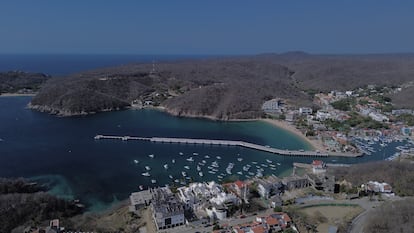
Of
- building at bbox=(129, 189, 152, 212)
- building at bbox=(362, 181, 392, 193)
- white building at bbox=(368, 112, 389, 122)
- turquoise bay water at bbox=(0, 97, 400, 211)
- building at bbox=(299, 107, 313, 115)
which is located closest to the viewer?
building at bbox=(129, 189, 152, 212)

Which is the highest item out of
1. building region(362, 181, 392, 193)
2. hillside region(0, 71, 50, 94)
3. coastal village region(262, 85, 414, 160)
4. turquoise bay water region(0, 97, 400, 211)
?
hillside region(0, 71, 50, 94)

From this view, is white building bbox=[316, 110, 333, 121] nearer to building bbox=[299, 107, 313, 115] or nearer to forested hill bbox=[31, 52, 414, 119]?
building bbox=[299, 107, 313, 115]

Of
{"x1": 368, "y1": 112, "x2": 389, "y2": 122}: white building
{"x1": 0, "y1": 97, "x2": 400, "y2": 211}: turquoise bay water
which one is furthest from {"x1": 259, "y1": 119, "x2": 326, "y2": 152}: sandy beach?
{"x1": 368, "y1": 112, "x2": 389, "y2": 122}: white building

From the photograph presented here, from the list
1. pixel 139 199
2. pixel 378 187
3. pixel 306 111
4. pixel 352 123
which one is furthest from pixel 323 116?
pixel 139 199

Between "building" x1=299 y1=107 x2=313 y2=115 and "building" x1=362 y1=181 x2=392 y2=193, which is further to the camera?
"building" x1=299 y1=107 x2=313 y2=115

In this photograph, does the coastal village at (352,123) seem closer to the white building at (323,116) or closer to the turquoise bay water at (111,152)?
the white building at (323,116)

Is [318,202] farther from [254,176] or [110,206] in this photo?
[110,206]
